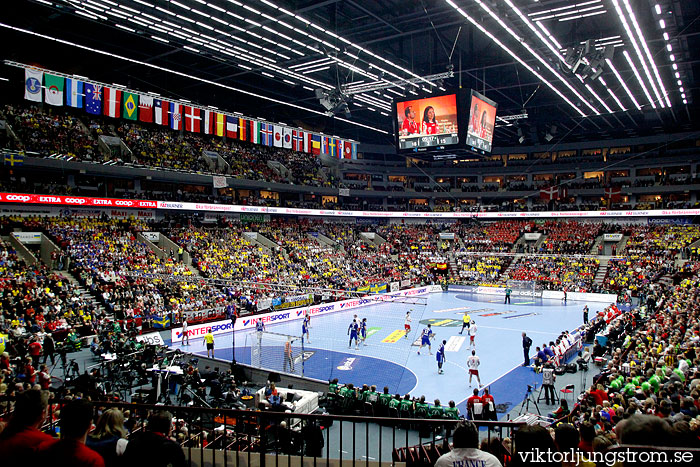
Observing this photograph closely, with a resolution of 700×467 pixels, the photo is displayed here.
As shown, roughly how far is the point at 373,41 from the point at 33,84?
68.9 feet

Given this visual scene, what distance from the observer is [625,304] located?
115 ft

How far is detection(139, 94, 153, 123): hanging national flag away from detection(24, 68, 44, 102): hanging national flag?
6.07 m

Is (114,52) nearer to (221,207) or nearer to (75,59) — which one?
(75,59)

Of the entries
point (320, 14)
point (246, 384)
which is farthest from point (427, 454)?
point (320, 14)

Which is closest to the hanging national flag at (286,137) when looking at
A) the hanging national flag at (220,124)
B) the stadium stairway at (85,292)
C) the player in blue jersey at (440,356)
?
the hanging national flag at (220,124)

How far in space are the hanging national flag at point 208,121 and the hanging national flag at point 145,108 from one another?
4.27m

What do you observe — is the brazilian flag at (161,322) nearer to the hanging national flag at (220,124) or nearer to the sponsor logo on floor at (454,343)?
the sponsor logo on floor at (454,343)

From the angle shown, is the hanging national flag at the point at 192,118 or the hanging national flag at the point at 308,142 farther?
the hanging national flag at the point at 308,142

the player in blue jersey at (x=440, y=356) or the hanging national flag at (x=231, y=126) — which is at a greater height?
the hanging national flag at (x=231, y=126)

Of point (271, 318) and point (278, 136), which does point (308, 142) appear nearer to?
point (278, 136)

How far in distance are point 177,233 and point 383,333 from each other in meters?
20.4

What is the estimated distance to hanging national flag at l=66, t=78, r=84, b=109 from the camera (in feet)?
96.6

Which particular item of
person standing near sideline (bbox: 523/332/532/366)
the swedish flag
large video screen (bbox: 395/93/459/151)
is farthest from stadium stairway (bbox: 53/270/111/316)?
person standing near sideline (bbox: 523/332/532/366)

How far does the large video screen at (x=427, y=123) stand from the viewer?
72.6ft
